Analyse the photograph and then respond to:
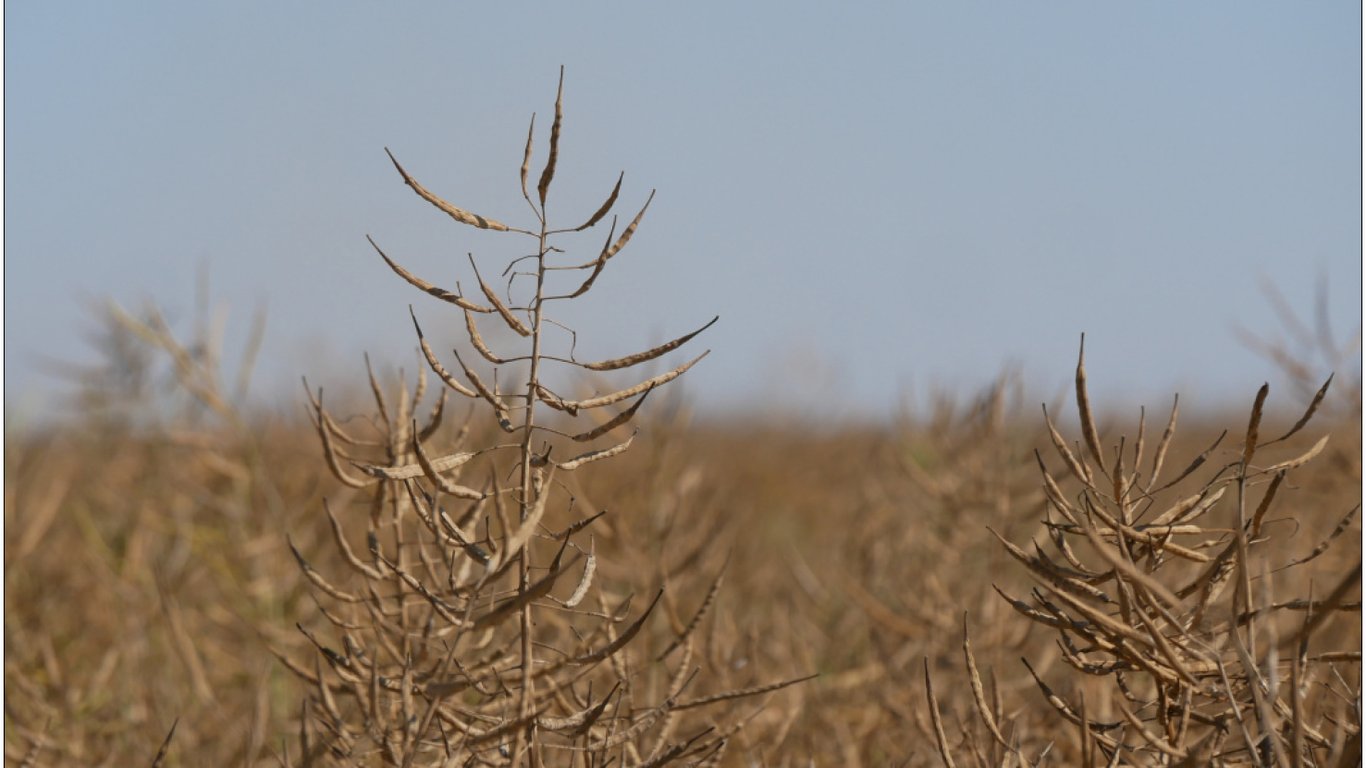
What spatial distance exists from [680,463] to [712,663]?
1463 mm

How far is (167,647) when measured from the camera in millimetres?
2885

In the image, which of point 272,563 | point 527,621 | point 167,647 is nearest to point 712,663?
point 527,621

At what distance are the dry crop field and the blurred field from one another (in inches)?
0.5

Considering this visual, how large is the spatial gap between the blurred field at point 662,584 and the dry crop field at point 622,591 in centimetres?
1

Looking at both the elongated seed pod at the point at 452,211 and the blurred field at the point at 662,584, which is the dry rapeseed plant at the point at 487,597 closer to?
the elongated seed pod at the point at 452,211

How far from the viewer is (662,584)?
4.95 feet

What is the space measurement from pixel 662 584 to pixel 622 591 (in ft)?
2.81

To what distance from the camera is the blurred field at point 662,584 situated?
1746mm

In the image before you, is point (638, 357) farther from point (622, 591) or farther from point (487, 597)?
point (622, 591)

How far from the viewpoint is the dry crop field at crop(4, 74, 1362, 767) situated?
31.1 inches

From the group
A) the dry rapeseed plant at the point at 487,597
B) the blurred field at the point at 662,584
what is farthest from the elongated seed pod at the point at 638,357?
the blurred field at the point at 662,584

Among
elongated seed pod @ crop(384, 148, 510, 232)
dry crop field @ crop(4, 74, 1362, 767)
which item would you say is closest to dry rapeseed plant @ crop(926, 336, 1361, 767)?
dry crop field @ crop(4, 74, 1362, 767)

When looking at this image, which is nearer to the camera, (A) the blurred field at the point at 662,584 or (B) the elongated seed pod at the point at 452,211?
(B) the elongated seed pod at the point at 452,211

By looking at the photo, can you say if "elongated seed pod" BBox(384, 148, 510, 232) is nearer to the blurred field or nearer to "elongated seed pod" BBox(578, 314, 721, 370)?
"elongated seed pod" BBox(578, 314, 721, 370)
